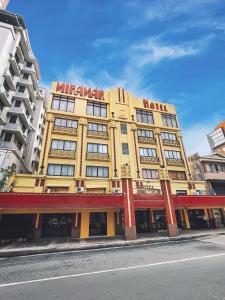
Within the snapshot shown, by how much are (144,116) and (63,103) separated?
13.3 meters

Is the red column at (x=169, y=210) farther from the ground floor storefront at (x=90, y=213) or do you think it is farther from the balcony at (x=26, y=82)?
the balcony at (x=26, y=82)

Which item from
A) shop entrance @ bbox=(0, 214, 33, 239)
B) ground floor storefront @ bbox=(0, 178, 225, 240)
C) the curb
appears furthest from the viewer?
shop entrance @ bbox=(0, 214, 33, 239)

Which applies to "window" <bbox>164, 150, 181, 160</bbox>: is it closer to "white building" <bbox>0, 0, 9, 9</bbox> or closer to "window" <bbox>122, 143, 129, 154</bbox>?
"window" <bbox>122, 143, 129, 154</bbox>

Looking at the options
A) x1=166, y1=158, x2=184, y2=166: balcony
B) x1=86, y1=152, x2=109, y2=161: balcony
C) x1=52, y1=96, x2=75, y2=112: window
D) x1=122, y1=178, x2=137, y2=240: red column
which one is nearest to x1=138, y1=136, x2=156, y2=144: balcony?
x1=166, y1=158, x2=184, y2=166: balcony

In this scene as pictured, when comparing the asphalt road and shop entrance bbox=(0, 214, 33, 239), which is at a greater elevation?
shop entrance bbox=(0, 214, 33, 239)

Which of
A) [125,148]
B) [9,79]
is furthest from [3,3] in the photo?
[125,148]

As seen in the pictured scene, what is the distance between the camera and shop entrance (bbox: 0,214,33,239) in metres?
17.6

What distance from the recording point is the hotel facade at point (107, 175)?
57.1ft

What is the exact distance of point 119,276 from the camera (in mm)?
6660

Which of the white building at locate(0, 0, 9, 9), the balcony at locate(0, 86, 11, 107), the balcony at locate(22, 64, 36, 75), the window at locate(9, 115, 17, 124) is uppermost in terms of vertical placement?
the white building at locate(0, 0, 9, 9)

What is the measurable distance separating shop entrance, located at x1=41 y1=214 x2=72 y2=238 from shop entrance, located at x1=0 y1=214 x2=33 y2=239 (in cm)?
142

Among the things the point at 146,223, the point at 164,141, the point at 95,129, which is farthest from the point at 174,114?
the point at 146,223

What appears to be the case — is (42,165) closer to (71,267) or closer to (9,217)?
(9,217)

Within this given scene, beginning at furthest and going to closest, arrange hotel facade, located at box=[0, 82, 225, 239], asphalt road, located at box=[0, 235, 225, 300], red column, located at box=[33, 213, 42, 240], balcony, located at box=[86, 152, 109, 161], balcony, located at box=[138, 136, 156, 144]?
balcony, located at box=[138, 136, 156, 144] < balcony, located at box=[86, 152, 109, 161] < red column, located at box=[33, 213, 42, 240] < hotel facade, located at box=[0, 82, 225, 239] < asphalt road, located at box=[0, 235, 225, 300]
